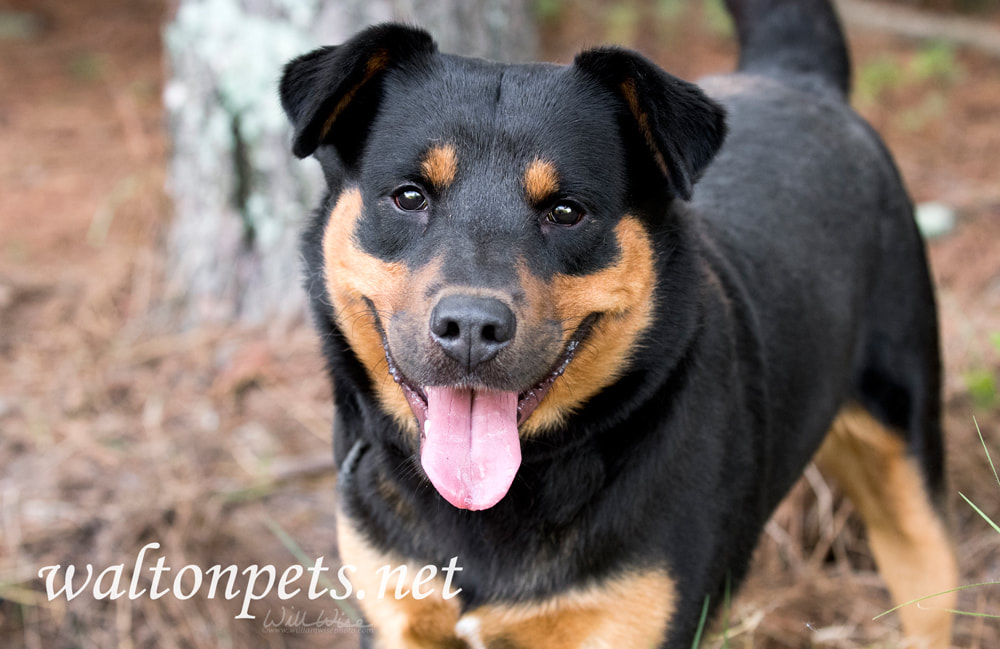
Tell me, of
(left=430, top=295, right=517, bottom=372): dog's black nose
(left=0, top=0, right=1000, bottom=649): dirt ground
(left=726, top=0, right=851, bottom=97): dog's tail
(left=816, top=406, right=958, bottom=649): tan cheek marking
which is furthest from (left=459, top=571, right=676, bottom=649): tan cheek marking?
(left=726, top=0, right=851, bottom=97): dog's tail

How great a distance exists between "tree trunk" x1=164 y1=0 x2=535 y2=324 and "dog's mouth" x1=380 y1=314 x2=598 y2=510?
2.55 meters

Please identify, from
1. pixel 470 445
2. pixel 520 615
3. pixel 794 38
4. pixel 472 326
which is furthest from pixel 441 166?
pixel 794 38

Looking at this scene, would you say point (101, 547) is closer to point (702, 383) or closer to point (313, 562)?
point (313, 562)

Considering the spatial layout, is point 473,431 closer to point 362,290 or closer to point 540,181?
point 362,290

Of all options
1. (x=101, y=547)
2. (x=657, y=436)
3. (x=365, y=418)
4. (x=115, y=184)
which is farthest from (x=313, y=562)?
(x=115, y=184)

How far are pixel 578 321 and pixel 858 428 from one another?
5.81 feet

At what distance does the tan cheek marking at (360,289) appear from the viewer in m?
2.59

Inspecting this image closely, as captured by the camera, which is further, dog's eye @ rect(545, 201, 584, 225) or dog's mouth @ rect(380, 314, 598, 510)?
dog's eye @ rect(545, 201, 584, 225)

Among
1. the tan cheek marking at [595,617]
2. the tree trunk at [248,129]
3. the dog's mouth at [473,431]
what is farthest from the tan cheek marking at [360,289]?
the tree trunk at [248,129]

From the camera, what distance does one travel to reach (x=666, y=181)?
2.72m

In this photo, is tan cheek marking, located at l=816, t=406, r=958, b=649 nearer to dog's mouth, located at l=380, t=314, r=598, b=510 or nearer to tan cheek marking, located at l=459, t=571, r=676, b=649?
tan cheek marking, located at l=459, t=571, r=676, b=649

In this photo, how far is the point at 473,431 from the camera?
254cm

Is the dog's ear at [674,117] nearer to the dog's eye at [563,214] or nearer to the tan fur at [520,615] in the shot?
the dog's eye at [563,214]

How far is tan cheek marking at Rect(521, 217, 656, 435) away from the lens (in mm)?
2609
